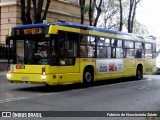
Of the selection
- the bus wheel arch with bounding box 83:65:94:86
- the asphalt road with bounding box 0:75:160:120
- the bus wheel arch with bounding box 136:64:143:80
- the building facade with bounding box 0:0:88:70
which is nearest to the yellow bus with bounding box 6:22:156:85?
the bus wheel arch with bounding box 83:65:94:86

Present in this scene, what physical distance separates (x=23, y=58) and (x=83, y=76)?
2981mm

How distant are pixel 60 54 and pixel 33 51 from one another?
1091 millimetres

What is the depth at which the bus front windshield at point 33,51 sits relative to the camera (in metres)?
14.5

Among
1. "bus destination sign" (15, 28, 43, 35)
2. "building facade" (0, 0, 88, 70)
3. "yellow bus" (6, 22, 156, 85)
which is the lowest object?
"yellow bus" (6, 22, 156, 85)

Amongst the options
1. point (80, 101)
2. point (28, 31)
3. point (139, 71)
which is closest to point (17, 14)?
point (139, 71)

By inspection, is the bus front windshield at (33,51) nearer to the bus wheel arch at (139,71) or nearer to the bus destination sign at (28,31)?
the bus destination sign at (28,31)

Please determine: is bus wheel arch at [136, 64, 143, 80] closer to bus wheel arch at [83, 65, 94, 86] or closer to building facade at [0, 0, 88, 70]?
bus wheel arch at [83, 65, 94, 86]

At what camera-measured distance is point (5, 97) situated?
12.7 metres

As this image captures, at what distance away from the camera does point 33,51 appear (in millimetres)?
14977

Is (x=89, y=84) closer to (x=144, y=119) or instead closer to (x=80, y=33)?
(x=80, y=33)

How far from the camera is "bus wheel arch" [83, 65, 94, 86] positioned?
16.8 metres

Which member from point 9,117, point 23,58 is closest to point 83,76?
point 23,58

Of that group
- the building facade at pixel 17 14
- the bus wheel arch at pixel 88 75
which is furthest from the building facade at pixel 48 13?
the bus wheel arch at pixel 88 75

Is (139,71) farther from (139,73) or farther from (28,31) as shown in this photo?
(28,31)
